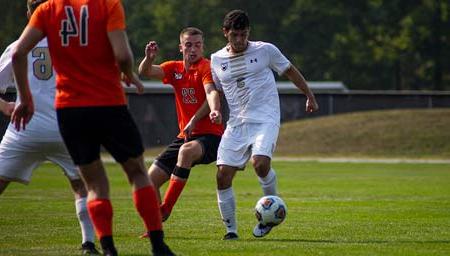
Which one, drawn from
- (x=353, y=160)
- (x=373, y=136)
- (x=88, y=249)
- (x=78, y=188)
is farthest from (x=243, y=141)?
(x=373, y=136)

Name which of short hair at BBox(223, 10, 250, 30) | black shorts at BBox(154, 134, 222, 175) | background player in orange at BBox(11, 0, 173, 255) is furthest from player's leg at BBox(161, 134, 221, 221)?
background player in orange at BBox(11, 0, 173, 255)

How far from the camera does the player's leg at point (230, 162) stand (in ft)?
35.3

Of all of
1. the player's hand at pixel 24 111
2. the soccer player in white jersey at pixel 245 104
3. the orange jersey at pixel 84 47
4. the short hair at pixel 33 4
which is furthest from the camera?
the soccer player in white jersey at pixel 245 104

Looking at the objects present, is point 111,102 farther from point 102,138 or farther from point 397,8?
point 397,8

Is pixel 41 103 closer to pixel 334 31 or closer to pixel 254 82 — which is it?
pixel 254 82

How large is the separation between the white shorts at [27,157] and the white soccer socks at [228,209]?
196 cm

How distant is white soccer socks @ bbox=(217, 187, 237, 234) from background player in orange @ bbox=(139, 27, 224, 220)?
656 mm

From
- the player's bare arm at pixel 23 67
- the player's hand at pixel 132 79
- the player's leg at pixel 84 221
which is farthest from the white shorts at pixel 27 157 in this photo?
the player's bare arm at pixel 23 67

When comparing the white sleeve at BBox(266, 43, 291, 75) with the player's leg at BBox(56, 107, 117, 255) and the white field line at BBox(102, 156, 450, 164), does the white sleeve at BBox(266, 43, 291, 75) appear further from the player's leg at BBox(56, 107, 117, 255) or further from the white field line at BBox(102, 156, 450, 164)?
the white field line at BBox(102, 156, 450, 164)

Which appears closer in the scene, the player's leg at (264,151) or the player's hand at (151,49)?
the player's leg at (264,151)

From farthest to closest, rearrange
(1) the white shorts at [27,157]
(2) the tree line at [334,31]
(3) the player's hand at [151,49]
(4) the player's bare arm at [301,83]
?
(2) the tree line at [334,31] → (4) the player's bare arm at [301,83] → (3) the player's hand at [151,49] → (1) the white shorts at [27,157]

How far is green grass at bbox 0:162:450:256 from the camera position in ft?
32.0

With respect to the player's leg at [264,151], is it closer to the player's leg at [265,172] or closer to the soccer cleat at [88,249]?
the player's leg at [265,172]

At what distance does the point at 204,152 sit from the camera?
11477mm
